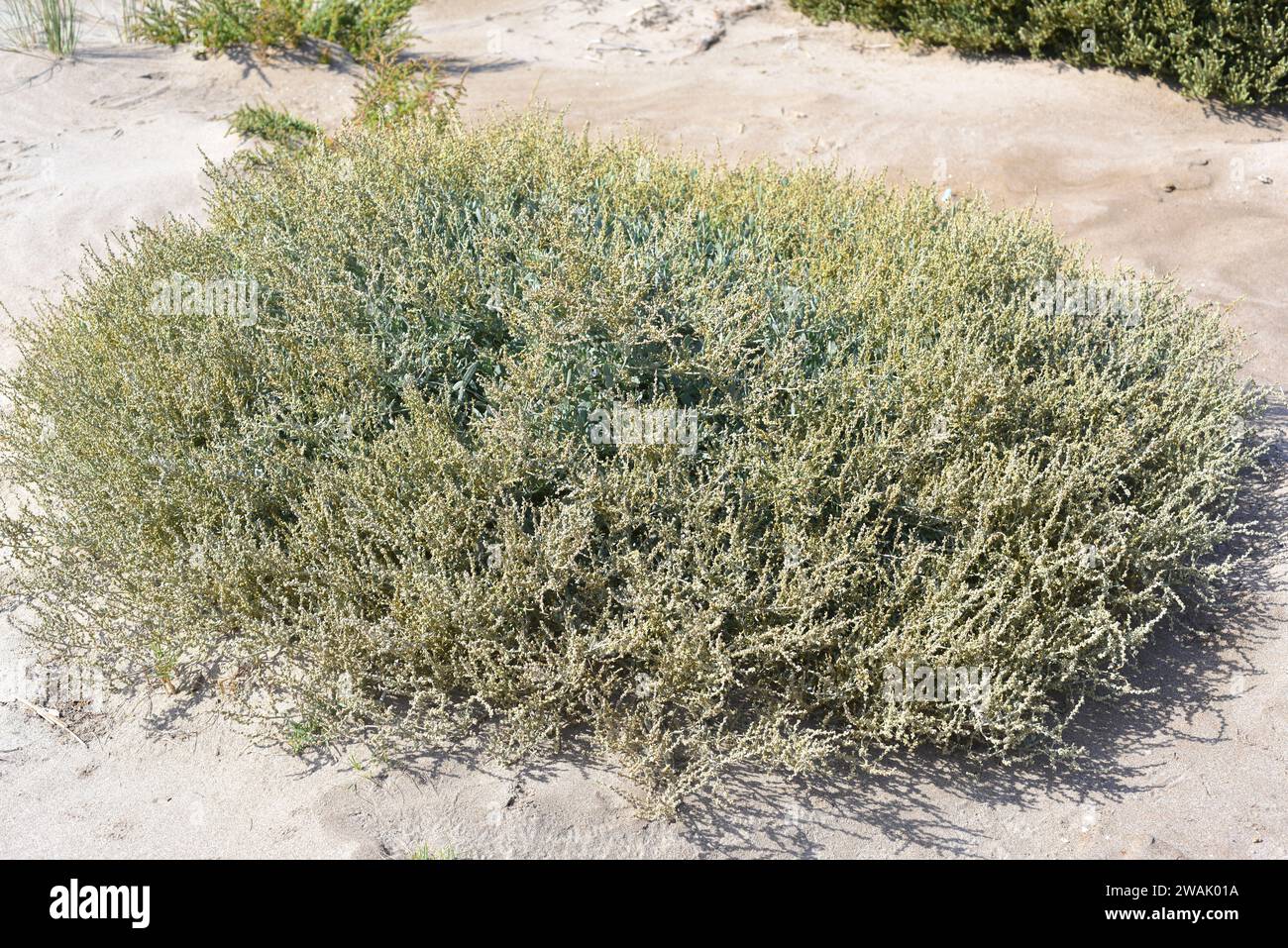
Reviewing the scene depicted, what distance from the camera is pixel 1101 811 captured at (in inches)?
126

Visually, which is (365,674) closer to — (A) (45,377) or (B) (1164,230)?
(A) (45,377)

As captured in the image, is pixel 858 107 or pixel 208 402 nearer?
pixel 208 402

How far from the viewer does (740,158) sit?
6.39 meters

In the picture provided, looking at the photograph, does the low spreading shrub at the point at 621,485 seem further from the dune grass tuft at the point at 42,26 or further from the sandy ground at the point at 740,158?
the dune grass tuft at the point at 42,26

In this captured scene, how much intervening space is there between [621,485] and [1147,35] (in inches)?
257

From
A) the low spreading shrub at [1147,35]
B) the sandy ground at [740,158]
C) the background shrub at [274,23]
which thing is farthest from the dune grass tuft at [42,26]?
the low spreading shrub at [1147,35]

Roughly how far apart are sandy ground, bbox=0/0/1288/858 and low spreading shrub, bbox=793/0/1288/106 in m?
0.19

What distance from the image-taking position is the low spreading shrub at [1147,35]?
7328 millimetres

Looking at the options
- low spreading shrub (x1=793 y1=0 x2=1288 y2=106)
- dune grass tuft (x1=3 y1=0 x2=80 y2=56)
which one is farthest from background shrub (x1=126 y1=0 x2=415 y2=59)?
low spreading shrub (x1=793 y1=0 x2=1288 y2=106)

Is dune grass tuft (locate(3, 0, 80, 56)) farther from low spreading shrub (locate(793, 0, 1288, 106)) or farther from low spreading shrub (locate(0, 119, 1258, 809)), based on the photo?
low spreading shrub (locate(793, 0, 1288, 106))

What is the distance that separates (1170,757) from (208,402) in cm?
355

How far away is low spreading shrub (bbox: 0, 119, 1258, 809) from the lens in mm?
3273

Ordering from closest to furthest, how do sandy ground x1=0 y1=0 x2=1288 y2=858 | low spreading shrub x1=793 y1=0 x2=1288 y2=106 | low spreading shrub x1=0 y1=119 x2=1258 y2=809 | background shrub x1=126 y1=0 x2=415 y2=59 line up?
sandy ground x1=0 y1=0 x2=1288 y2=858 → low spreading shrub x1=0 y1=119 x2=1258 y2=809 → low spreading shrub x1=793 y1=0 x2=1288 y2=106 → background shrub x1=126 y1=0 x2=415 y2=59

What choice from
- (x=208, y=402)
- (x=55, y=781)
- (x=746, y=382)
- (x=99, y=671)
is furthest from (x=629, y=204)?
(x=55, y=781)
